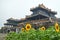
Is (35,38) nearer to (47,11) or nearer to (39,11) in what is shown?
(39,11)

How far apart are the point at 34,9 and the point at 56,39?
28190mm

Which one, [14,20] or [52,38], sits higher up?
[14,20]

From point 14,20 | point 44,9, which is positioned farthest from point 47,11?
point 14,20

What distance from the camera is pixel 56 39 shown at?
82.0 inches

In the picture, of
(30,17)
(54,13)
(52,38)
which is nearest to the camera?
(52,38)

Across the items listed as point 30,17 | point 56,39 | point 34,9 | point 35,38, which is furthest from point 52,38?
point 34,9

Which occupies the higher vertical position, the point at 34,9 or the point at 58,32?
the point at 34,9

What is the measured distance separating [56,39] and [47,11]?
29.0 metres

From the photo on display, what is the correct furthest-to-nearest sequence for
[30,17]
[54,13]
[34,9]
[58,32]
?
[54,13]
[34,9]
[30,17]
[58,32]

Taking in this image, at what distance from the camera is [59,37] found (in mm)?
2076

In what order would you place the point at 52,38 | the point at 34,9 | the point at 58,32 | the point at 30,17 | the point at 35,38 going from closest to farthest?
the point at 52,38 < the point at 58,32 < the point at 35,38 < the point at 30,17 < the point at 34,9

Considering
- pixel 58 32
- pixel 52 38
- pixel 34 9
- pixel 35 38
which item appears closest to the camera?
pixel 52 38

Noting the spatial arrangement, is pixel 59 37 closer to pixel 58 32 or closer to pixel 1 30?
pixel 58 32

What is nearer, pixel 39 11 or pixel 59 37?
pixel 59 37
